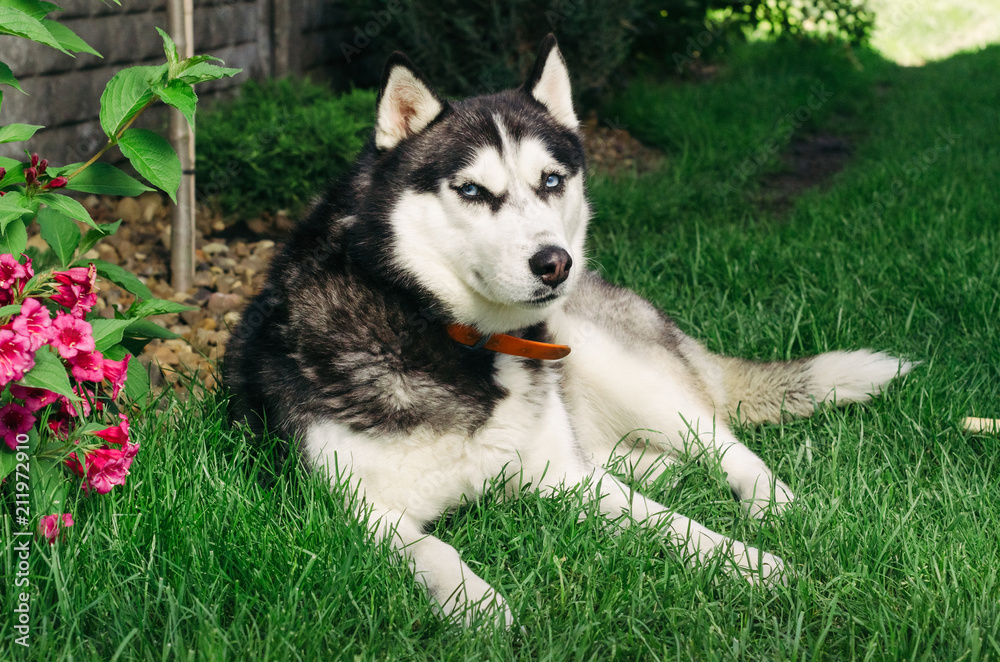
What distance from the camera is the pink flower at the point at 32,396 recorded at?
1.84 m

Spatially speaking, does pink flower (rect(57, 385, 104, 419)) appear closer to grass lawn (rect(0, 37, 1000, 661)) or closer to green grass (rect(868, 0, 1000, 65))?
grass lawn (rect(0, 37, 1000, 661))

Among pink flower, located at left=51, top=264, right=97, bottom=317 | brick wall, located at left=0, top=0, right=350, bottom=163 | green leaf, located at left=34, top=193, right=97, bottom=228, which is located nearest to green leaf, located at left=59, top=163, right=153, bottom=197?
green leaf, located at left=34, top=193, right=97, bottom=228

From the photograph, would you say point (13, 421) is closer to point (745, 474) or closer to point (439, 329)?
point (439, 329)

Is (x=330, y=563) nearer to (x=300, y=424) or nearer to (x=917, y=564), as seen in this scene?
(x=300, y=424)

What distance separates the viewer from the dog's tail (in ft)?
9.55

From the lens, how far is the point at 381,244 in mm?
2238

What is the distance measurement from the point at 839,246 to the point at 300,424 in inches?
125

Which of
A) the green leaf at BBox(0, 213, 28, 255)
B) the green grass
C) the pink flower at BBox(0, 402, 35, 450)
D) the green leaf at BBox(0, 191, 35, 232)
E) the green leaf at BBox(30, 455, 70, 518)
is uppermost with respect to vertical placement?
the green grass

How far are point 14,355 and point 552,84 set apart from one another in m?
1.66

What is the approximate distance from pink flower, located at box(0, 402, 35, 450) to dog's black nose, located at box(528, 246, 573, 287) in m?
1.22

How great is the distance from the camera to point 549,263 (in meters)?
2.10

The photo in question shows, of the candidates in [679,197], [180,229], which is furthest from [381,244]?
[679,197]

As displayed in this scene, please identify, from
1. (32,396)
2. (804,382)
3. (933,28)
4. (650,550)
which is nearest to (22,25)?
(32,396)

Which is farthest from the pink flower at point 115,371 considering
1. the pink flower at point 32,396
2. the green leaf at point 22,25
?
the green leaf at point 22,25
